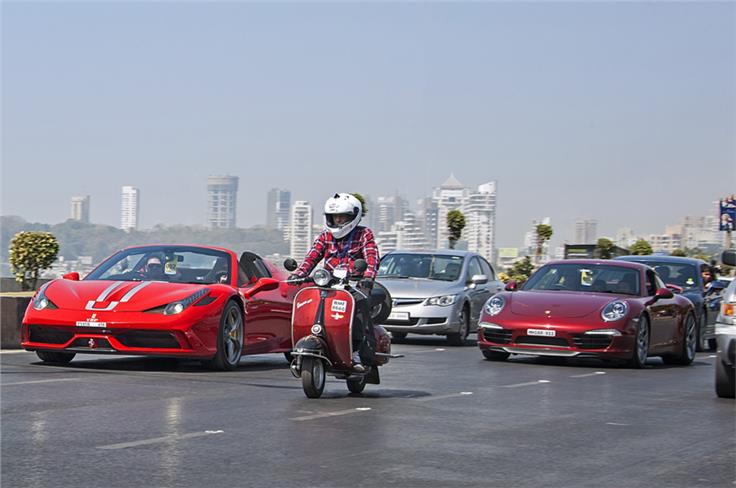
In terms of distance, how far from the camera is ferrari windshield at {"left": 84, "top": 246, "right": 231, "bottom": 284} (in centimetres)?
1494

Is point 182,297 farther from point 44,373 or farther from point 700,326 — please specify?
point 700,326

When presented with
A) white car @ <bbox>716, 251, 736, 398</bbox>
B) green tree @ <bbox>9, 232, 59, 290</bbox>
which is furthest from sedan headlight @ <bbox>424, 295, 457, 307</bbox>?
green tree @ <bbox>9, 232, 59, 290</bbox>

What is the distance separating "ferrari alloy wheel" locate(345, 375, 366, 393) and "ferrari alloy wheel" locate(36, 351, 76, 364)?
152 inches

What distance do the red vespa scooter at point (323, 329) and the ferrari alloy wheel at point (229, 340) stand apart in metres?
2.51

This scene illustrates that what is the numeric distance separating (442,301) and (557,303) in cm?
491

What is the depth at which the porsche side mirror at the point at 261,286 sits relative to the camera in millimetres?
14953

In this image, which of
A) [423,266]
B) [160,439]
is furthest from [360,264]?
[423,266]

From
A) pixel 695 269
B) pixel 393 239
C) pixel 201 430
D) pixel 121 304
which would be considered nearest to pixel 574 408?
pixel 201 430

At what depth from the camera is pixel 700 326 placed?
20953 mm

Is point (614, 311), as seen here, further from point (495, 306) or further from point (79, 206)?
point (79, 206)

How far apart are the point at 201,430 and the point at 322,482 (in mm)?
2162

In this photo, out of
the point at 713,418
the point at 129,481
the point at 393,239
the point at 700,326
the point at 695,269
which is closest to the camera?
the point at 129,481

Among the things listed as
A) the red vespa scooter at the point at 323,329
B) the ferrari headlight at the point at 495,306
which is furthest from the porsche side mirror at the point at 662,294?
the red vespa scooter at the point at 323,329

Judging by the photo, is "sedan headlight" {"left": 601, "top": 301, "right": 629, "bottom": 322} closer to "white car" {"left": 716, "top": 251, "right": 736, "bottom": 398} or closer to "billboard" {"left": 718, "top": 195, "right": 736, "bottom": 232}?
"white car" {"left": 716, "top": 251, "right": 736, "bottom": 398}
